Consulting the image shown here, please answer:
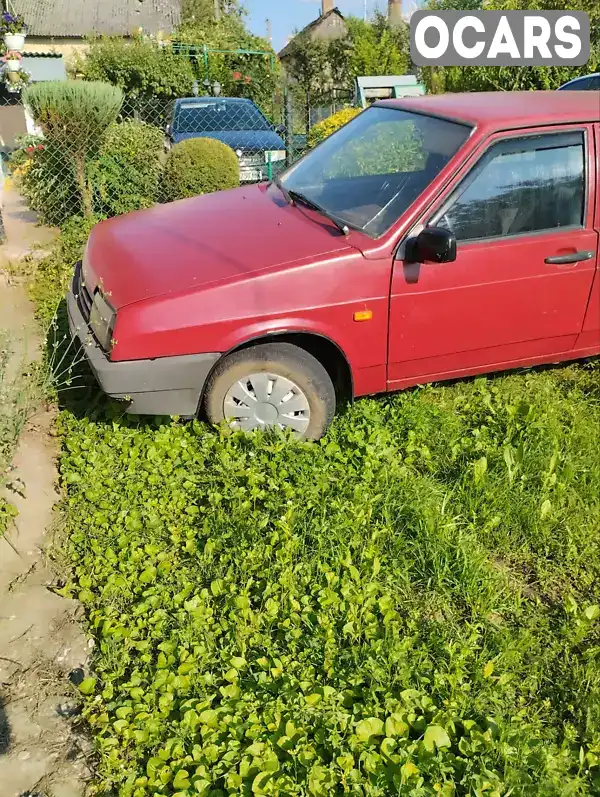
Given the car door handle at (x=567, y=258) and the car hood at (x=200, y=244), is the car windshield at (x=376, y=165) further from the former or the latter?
the car door handle at (x=567, y=258)

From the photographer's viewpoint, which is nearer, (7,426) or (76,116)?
(7,426)

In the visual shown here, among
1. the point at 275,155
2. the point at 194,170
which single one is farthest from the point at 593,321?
the point at 275,155

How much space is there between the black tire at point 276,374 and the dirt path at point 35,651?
Answer: 102 cm

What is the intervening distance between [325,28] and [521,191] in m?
29.1

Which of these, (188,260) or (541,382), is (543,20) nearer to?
(541,382)

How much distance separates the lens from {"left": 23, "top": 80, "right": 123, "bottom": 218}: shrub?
20.9 feet

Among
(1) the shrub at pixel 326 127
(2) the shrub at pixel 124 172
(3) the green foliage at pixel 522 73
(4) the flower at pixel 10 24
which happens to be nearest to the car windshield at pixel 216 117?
(1) the shrub at pixel 326 127

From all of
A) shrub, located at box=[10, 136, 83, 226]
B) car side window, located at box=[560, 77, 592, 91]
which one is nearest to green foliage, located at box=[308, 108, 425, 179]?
shrub, located at box=[10, 136, 83, 226]

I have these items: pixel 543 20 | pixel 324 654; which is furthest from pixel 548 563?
pixel 543 20

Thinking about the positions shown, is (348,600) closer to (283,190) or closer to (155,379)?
(155,379)

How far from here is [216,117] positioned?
35.8 ft

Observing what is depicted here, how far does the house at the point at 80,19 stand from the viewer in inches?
1104

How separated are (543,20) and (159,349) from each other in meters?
6.94

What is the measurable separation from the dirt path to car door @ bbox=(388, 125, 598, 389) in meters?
2.10
